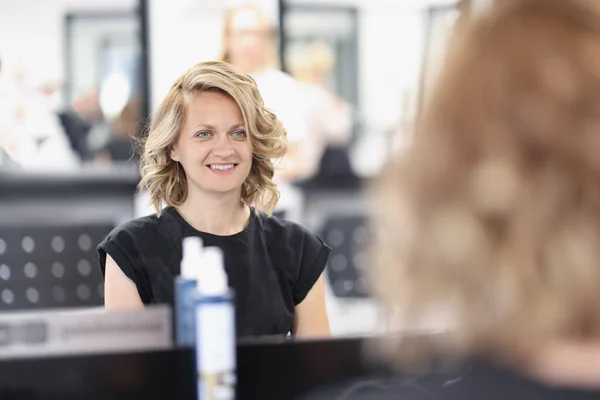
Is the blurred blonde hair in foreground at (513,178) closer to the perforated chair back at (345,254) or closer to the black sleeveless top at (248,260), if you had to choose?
the black sleeveless top at (248,260)

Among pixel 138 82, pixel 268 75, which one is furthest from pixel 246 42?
pixel 138 82

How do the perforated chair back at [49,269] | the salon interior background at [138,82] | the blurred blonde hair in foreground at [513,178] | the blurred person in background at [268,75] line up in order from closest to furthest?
the blurred blonde hair in foreground at [513,178], the perforated chair back at [49,269], the blurred person in background at [268,75], the salon interior background at [138,82]

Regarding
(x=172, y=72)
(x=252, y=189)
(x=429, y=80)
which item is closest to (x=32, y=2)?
(x=172, y=72)

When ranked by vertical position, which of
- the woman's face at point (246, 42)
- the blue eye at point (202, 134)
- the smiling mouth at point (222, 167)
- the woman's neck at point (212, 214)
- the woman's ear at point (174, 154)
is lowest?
the woman's neck at point (212, 214)

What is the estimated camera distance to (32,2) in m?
4.49

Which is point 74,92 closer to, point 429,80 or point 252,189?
point 252,189

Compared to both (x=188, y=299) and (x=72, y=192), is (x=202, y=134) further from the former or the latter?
(x=72, y=192)

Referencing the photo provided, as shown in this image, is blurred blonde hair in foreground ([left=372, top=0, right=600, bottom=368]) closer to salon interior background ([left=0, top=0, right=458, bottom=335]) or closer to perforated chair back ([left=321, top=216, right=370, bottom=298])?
perforated chair back ([left=321, top=216, right=370, bottom=298])

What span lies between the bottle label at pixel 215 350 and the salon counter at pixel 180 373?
32 millimetres

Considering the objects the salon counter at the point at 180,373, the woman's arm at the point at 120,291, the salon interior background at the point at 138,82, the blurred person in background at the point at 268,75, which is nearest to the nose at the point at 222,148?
the woman's arm at the point at 120,291

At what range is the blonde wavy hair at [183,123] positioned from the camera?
5.38 feet

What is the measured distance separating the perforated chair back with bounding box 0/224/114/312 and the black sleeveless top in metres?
1.40

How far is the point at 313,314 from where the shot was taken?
1.66 metres

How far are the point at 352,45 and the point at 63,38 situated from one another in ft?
5.17
